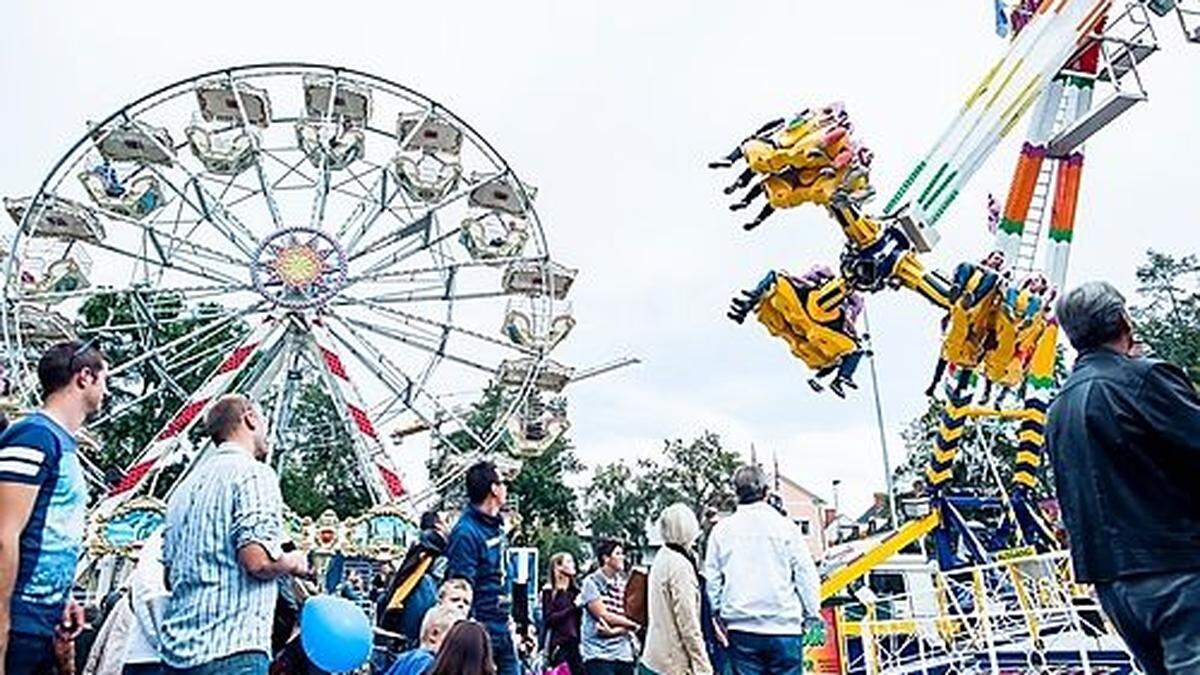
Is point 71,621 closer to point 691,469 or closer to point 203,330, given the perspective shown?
point 203,330

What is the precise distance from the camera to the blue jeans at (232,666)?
295 cm

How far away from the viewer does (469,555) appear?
4.26 metres

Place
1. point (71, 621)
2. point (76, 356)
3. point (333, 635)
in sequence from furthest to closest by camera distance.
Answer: point (333, 635)
point (71, 621)
point (76, 356)

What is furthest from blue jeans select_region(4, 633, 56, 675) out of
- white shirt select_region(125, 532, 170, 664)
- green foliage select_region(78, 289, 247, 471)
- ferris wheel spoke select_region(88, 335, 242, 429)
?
ferris wheel spoke select_region(88, 335, 242, 429)

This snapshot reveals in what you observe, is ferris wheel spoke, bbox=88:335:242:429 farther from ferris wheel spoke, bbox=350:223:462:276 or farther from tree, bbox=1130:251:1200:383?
tree, bbox=1130:251:1200:383

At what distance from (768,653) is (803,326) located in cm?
425

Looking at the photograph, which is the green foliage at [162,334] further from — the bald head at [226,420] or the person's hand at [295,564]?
the person's hand at [295,564]

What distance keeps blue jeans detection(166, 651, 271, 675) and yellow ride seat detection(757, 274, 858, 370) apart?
615 cm

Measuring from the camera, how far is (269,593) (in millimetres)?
3084

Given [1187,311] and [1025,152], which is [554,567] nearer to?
[1025,152]

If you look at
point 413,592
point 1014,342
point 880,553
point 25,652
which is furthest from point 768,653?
point 1014,342

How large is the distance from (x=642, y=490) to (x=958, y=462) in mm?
40142

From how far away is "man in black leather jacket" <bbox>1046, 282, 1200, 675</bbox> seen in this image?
7.80 feet

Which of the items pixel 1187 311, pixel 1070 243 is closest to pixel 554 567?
pixel 1070 243
